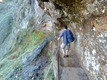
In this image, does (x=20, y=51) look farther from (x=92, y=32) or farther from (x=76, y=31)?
(x=92, y=32)

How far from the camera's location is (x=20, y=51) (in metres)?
18.6

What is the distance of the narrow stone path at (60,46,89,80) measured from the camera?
8.56m

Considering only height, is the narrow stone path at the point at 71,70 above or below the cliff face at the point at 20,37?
below

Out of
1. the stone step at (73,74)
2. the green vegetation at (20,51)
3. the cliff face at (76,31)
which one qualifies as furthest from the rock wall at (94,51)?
the green vegetation at (20,51)

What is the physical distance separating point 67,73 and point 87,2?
286 centimetres

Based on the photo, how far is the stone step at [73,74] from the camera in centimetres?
849

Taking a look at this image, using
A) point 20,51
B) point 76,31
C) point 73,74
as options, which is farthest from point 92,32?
point 20,51

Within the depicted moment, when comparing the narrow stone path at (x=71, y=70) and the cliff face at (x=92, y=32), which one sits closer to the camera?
the cliff face at (x=92, y=32)

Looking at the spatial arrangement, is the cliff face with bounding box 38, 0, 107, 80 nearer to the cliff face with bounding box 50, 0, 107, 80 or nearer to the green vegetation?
the cliff face with bounding box 50, 0, 107, 80

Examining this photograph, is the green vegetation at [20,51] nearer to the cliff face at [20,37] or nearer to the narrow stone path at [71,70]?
the cliff face at [20,37]

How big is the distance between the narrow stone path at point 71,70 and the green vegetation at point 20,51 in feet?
19.1

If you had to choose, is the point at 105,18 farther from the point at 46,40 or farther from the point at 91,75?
the point at 46,40

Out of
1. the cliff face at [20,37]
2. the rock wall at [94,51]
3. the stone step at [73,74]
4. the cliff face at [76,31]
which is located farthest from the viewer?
the cliff face at [20,37]

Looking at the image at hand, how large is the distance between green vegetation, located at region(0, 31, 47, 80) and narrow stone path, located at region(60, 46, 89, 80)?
5.81m
